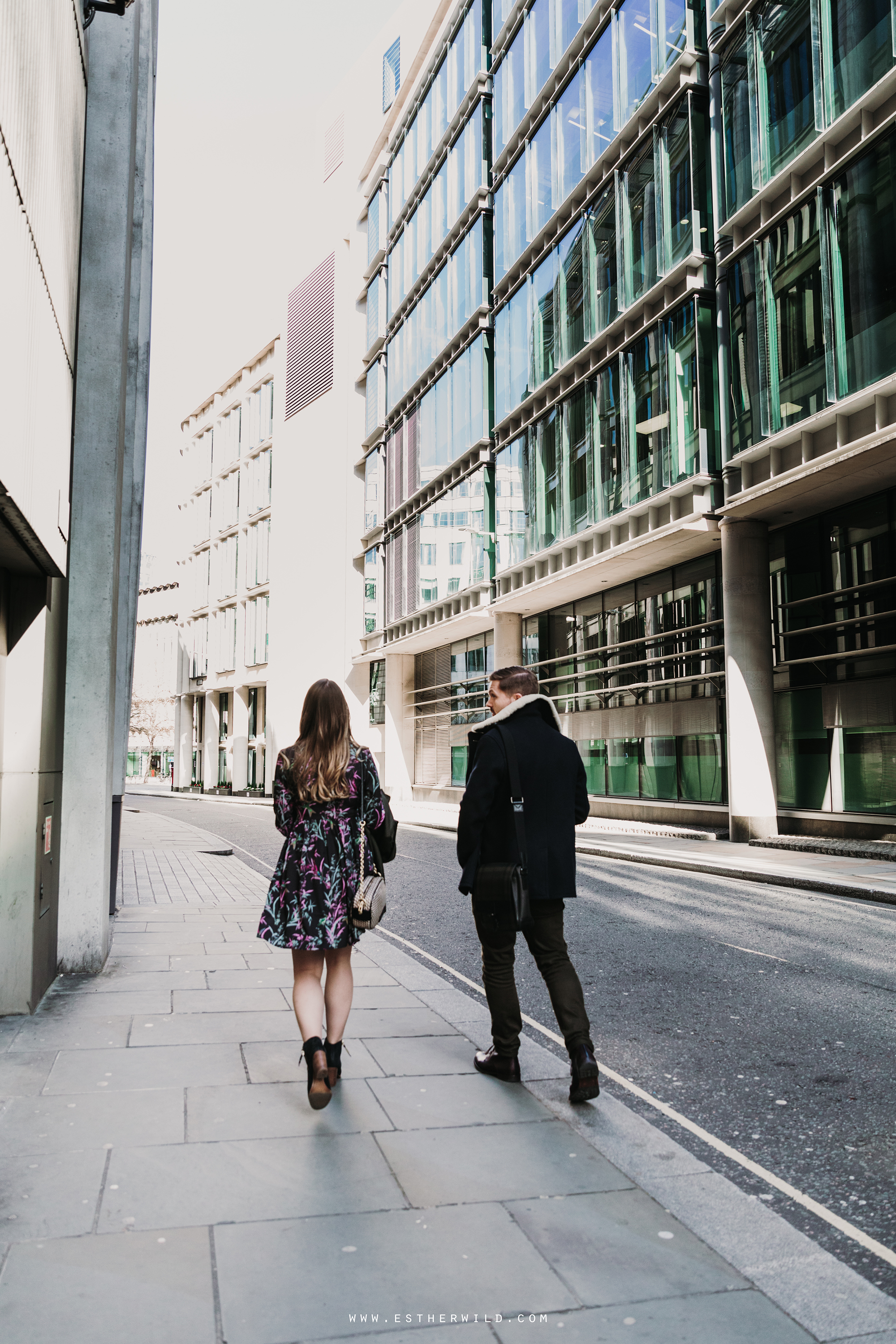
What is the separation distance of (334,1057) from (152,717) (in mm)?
87589

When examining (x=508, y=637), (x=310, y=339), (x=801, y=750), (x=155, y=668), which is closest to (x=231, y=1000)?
(x=801, y=750)

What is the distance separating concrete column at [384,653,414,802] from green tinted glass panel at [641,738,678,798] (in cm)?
1804

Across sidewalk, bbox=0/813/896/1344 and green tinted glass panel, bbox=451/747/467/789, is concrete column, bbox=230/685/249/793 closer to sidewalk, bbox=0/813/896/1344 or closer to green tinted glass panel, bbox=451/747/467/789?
green tinted glass panel, bbox=451/747/467/789

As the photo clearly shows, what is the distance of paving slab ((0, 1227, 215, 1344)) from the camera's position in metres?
2.61

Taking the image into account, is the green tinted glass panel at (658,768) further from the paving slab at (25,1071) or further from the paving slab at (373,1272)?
the paving slab at (373,1272)

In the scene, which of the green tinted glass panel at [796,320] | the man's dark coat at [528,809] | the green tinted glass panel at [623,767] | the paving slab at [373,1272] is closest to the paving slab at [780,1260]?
the paving slab at [373,1272]

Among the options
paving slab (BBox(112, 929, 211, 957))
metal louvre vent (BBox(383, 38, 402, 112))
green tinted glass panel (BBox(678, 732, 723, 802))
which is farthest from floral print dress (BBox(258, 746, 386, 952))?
metal louvre vent (BBox(383, 38, 402, 112))

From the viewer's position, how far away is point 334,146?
162ft

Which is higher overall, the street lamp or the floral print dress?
the street lamp

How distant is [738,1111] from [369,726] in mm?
40212

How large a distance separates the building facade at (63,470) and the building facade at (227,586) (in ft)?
151

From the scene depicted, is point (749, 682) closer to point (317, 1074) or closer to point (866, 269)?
point (866, 269)

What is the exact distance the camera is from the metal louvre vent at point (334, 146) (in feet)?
159

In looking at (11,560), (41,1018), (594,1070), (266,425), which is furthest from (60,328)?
(266,425)
